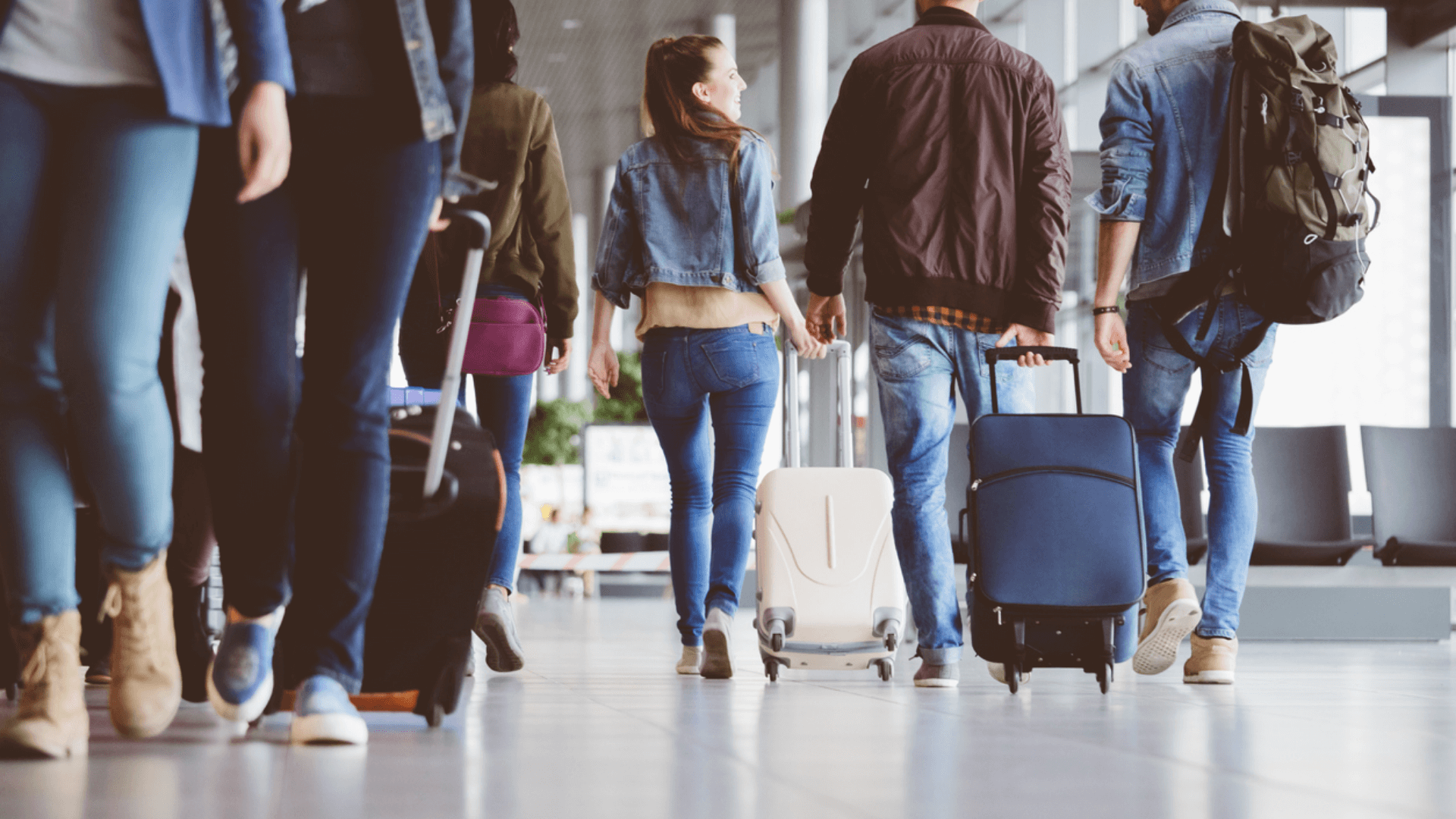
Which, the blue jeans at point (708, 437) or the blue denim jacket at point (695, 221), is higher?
the blue denim jacket at point (695, 221)

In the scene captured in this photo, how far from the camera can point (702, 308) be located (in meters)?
3.89

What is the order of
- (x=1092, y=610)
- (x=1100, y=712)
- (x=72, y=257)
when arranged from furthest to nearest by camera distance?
(x=1092, y=610) → (x=1100, y=712) → (x=72, y=257)

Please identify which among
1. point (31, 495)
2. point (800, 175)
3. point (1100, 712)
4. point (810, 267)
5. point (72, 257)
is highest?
point (800, 175)

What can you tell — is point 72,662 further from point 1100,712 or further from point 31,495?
point 1100,712

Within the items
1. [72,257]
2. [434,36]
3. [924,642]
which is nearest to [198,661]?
[72,257]

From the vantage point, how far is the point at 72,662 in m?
2.07

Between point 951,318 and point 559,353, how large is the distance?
1.04 metres

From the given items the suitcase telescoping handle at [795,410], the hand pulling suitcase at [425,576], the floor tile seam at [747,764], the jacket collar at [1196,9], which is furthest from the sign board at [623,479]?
the hand pulling suitcase at [425,576]

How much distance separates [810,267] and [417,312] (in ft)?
3.23

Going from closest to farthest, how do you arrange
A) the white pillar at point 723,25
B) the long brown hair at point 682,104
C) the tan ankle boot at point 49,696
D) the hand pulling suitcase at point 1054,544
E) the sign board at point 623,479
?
the tan ankle boot at point 49,696, the hand pulling suitcase at point 1054,544, the long brown hair at point 682,104, the sign board at point 623,479, the white pillar at point 723,25

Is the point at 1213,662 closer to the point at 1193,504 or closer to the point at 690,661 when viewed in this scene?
the point at 690,661

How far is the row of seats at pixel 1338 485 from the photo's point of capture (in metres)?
6.97

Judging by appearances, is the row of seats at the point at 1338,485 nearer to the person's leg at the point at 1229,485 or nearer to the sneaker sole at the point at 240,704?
the person's leg at the point at 1229,485

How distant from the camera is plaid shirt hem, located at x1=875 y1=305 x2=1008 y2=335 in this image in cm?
364
